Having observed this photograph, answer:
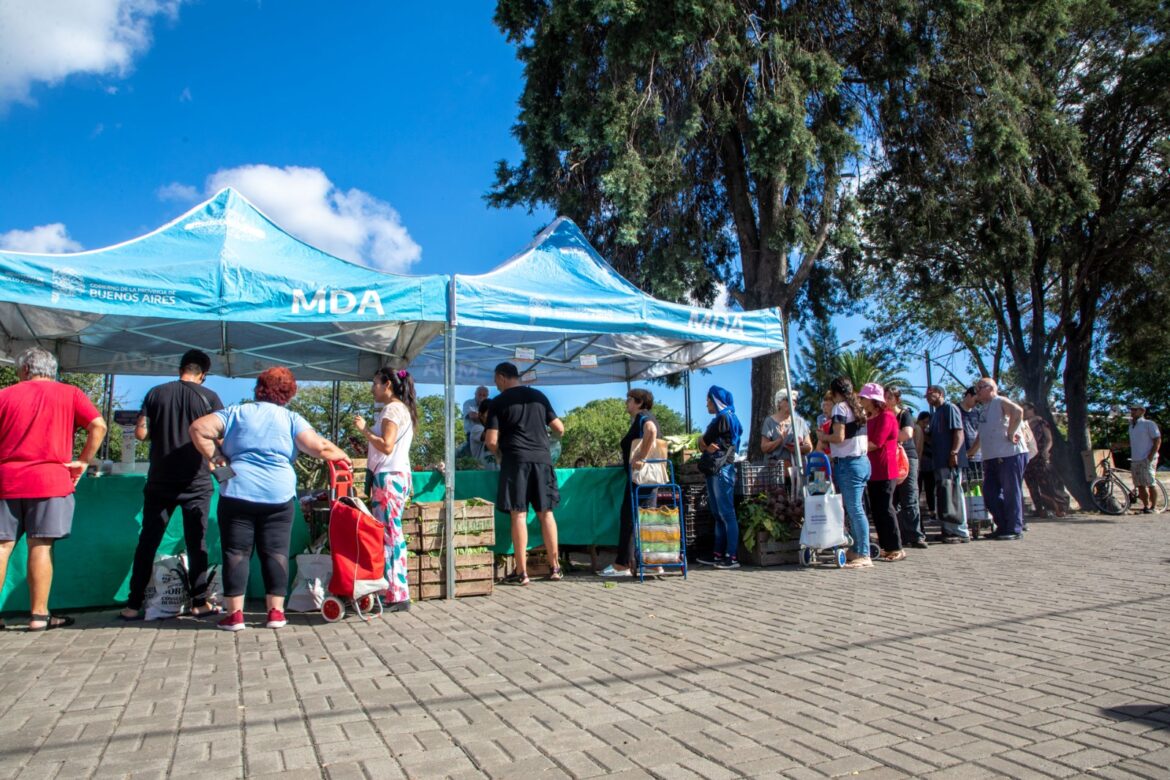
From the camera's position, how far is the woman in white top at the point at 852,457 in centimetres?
794

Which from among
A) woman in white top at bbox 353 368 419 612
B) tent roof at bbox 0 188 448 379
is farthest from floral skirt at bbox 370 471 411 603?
tent roof at bbox 0 188 448 379

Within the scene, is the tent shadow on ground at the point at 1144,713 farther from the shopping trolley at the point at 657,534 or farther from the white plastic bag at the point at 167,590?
the white plastic bag at the point at 167,590

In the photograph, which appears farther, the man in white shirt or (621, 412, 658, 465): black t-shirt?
the man in white shirt

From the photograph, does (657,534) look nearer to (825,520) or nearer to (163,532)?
(825,520)

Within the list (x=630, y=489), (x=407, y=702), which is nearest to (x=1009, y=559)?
(x=630, y=489)

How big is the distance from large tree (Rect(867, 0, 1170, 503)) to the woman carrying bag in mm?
9011

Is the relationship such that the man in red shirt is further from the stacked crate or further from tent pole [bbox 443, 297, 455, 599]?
tent pole [bbox 443, 297, 455, 599]

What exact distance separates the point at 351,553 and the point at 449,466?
1.38 metres

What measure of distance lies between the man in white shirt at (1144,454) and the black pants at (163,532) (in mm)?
15121

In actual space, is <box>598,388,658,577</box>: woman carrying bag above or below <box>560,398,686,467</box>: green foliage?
below

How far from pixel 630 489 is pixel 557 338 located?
10.2 feet

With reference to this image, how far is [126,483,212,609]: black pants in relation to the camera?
5965mm

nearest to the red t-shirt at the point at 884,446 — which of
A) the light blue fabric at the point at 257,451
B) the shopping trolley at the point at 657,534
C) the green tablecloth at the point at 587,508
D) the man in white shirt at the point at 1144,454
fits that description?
the shopping trolley at the point at 657,534

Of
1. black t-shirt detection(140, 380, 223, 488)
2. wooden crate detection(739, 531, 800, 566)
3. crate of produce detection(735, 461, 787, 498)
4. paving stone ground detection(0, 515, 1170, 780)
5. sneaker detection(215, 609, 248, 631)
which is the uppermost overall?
black t-shirt detection(140, 380, 223, 488)
